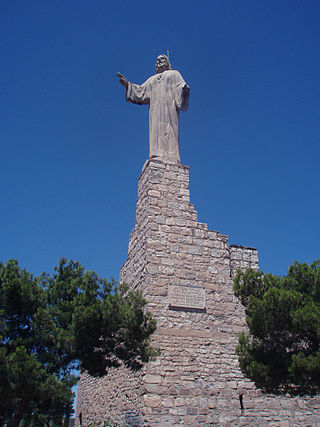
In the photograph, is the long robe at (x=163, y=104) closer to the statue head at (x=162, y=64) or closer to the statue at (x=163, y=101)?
the statue at (x=163, y=101)

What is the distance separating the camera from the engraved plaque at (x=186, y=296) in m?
11.3

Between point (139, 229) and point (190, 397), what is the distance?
201 inches

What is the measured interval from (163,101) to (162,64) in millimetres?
1661

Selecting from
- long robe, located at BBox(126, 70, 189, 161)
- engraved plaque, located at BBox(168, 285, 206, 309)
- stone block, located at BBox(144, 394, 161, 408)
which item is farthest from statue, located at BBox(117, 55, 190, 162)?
stone block, located at BBox(144, 394, 161, 408)

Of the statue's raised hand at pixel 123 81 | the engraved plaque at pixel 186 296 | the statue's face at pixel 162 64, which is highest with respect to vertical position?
the statue's face at pixel 162 64

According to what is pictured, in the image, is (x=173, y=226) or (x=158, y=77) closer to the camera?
(x=173, y=226)

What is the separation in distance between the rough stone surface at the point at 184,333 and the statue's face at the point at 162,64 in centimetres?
416

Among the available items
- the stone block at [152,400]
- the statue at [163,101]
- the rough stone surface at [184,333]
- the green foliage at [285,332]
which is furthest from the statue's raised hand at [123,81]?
the stone block at [152,400]

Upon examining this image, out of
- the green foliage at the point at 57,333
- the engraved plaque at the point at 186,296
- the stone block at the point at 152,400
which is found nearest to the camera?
the green foliage at the point at 57,333

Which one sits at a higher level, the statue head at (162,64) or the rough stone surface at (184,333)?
the statue head at (162,64)

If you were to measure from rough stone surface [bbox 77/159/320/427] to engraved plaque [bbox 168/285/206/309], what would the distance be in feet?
0.39

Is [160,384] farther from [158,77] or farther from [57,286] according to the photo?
[158,77]

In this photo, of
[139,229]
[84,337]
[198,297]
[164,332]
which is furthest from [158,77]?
[84,337]

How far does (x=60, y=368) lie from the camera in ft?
28.4
